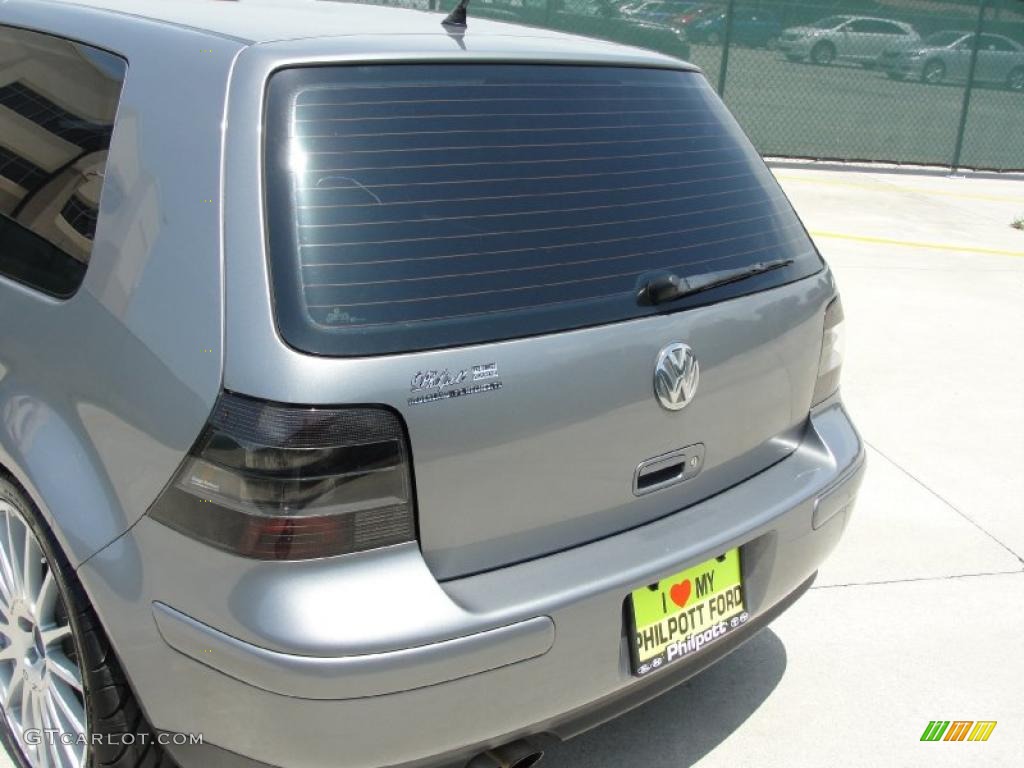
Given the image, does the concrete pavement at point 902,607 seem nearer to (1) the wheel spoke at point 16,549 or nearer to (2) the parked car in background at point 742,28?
(1) the wheel spoke at point 16,549

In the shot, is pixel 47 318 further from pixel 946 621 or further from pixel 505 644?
pixel 946 621

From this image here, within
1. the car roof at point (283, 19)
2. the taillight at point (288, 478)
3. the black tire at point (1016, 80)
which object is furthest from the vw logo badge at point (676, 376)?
the black tire at point (1016, 80)

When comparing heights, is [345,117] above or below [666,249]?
above

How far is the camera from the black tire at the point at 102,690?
7.12 ft

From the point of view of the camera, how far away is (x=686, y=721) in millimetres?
2990

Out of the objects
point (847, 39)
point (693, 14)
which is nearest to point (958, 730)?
point (693, 14)

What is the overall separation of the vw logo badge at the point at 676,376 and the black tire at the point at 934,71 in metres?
13.1

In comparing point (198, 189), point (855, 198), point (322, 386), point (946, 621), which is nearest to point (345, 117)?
point (198, 189)

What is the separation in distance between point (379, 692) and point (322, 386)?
547 millimetres

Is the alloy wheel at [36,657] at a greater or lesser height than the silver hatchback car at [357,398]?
lesser

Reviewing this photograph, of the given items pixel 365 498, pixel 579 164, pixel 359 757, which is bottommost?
pixel 359 757

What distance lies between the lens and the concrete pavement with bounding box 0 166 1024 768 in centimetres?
296

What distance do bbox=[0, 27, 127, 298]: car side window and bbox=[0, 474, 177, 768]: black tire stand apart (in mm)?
586

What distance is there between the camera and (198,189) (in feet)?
6.65
